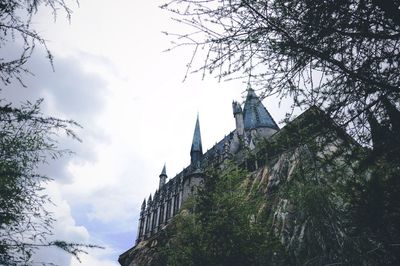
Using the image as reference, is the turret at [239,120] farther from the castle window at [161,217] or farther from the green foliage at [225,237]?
the green foliage at [225,237]

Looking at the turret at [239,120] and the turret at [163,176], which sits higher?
the turret at [163,176]

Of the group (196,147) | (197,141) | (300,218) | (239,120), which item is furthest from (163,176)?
(300,218)

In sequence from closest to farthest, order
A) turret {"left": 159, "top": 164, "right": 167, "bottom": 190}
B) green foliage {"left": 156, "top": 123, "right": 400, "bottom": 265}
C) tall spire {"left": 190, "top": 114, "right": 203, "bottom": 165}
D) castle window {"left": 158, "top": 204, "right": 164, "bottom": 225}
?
green foliage {"left": 156, "top": 123, "right": 400, "bottom": 265}
castle window {"left": 158, "top": 204, "right": 164, "bottom": 225}
tall spire {"left": 190, "top": 114, "right": 203, "bottom": 165}
turret {"left": 159, "top": 164, "right": 167, "bottom": 190}

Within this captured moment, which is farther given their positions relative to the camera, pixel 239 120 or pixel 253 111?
pixel 239 120

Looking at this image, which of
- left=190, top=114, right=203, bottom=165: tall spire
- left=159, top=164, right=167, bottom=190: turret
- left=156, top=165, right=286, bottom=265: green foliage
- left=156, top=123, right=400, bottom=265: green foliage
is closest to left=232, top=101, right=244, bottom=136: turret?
left=190, top=114, right=203, bottom=165: tall spire

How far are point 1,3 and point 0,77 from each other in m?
0.95

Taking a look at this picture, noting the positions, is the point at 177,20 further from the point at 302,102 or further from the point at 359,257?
the point at 359,257

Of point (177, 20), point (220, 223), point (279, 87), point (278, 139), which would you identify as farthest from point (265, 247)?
point (177, 20)

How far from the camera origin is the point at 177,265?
15227 millimetres

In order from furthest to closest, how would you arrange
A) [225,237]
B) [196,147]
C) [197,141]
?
[197,141] → [196,147] → [225,237]

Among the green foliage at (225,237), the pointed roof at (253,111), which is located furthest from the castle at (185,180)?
the green foliage at (225,237)

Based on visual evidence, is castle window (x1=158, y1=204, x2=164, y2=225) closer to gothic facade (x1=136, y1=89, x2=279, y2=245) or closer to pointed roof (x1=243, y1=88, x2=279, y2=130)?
gothic facade (x1=136, y1=89, x2=279, y2=245)

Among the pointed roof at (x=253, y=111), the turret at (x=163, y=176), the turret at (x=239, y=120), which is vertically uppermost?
the turret at (x=163, y=176)

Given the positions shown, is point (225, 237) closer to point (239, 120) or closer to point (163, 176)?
point (239, 120)
